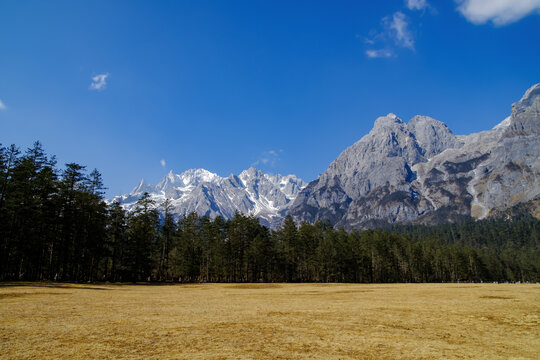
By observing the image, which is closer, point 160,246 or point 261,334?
point 261,334

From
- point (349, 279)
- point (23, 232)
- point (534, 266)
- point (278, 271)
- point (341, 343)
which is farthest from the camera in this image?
point (534, 266)

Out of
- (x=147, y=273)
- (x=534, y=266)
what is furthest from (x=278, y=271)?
(x=534, y=266)

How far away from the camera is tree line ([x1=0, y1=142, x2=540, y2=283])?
4719cm

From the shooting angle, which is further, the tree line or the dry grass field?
the tree line

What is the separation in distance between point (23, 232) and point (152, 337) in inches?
1837

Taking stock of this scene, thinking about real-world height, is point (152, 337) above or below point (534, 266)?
above

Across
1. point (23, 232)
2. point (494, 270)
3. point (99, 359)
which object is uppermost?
point (23, 232)

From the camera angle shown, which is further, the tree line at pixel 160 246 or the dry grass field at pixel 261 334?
the tree line at pixel 160 246

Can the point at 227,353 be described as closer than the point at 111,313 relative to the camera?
Yes

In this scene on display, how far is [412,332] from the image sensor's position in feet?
47.3

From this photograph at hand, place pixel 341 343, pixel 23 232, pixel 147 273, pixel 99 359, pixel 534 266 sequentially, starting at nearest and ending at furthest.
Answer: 1. pixel 99 359
2. pixel 341 343
3. pixel 23 232
4. pixel 147 273
5. pixel 534 266

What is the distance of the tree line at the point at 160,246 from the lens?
47188 mm

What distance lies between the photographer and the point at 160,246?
80125 mm

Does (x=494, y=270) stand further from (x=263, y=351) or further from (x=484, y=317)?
(x=263, y=351)
